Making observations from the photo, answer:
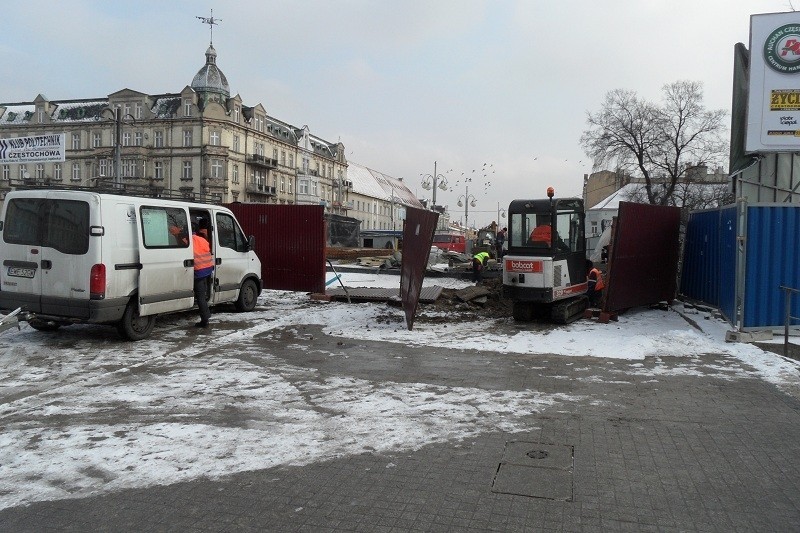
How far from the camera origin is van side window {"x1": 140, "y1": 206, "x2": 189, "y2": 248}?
9.84 m

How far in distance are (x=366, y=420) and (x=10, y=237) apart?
22.2 feet

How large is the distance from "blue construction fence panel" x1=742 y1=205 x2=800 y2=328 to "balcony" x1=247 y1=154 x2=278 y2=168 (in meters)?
70.0

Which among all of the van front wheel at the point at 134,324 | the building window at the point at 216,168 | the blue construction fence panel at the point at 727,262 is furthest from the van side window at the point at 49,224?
the building window at the point at 216,168

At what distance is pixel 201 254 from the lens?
428 inches

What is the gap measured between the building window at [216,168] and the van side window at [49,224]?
211ft

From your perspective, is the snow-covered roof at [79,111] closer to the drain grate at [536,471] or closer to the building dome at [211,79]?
the building dome at [211,79]

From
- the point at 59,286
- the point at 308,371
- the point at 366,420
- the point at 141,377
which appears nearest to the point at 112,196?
the point at 59,286

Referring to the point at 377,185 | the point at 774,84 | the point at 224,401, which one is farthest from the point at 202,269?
the point at 377,185

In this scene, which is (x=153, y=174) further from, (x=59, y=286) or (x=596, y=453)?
(x=596, y=453)

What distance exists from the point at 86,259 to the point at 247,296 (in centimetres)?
486

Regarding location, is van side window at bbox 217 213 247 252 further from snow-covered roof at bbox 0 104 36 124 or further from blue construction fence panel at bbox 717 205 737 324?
snow-covered roof at bbox 0 104 36 124

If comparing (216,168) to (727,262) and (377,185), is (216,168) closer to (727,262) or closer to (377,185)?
(377,185)

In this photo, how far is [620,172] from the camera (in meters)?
42.9

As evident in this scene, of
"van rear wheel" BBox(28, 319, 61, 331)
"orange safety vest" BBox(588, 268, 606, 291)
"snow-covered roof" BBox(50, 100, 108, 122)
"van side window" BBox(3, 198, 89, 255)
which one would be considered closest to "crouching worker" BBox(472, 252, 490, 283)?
"orange safety vest" BBox(588, 268, 606, 291)
